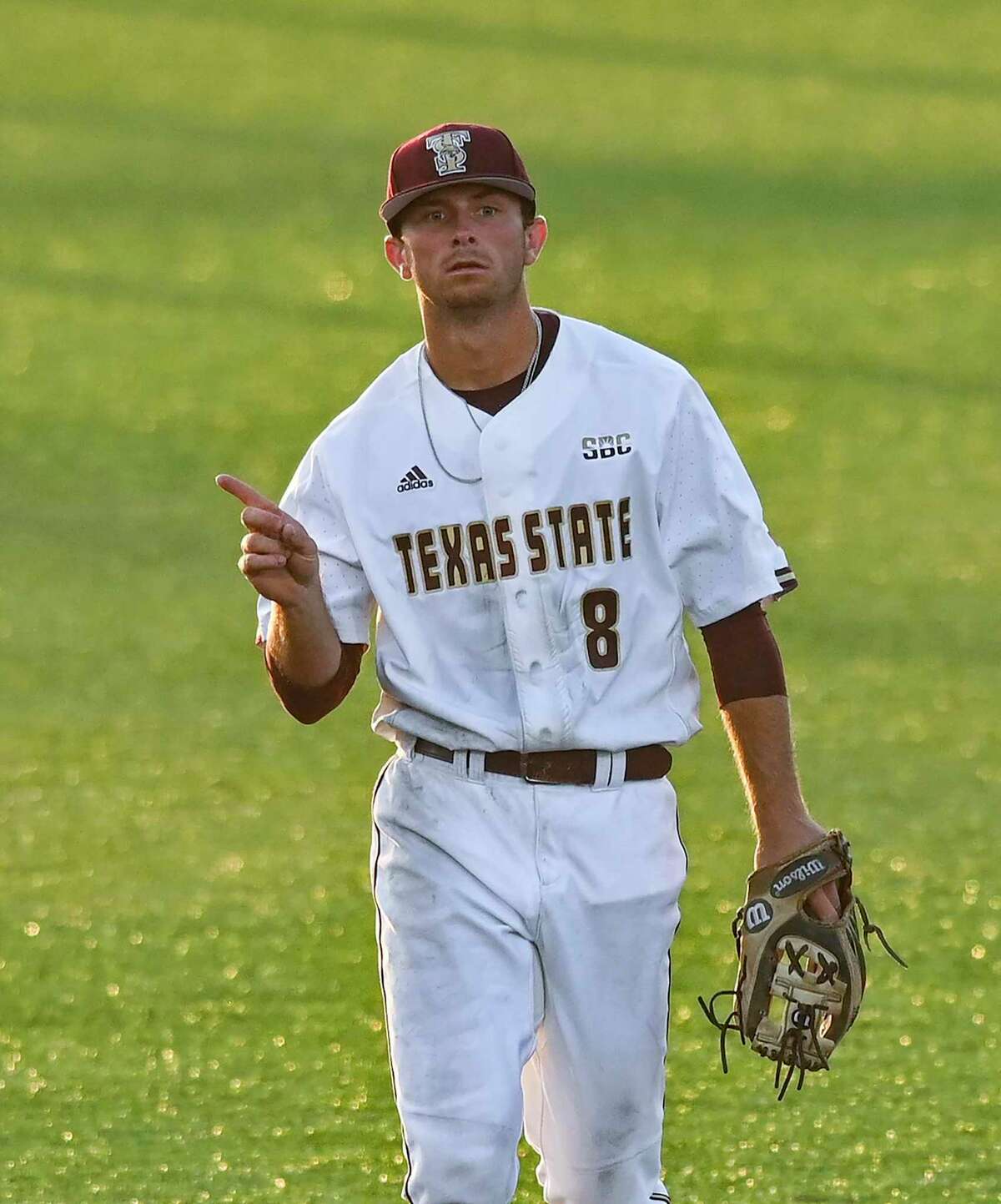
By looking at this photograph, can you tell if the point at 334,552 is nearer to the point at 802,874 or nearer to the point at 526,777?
the point at 526,777

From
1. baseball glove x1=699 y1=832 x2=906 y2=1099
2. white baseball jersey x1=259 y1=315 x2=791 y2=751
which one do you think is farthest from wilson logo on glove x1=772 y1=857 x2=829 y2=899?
white baseball jersey x1=259 y1=315 x2=791 y2=751

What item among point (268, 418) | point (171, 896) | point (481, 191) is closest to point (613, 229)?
point (268, 418)

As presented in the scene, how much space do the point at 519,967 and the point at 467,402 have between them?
0.90 meters

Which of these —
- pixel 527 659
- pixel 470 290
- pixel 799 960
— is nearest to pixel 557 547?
pixel 527 659

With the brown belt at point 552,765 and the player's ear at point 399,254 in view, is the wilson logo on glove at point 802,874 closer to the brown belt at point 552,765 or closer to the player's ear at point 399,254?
the brown belt at point 552,765

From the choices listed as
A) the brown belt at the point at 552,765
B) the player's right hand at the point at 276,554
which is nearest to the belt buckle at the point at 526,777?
the brown belt at the point at 552,765

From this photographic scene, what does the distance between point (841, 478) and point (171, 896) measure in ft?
16.4

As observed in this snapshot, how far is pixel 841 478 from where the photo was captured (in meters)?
10.8

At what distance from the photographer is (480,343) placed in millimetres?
3846

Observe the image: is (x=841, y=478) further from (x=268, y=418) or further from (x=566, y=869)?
(x=566, y=869)

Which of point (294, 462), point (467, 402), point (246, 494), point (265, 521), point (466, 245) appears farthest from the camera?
point (294, 462)

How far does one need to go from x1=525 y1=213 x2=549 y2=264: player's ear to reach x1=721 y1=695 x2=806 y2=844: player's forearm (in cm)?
78

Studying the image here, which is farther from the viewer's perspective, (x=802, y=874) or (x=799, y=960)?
(x=799, y=960)

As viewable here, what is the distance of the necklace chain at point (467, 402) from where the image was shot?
12.6 ft
